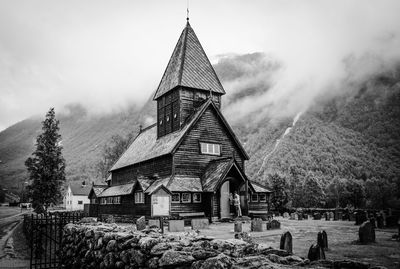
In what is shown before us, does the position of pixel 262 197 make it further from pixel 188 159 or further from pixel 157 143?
pixel 157 143

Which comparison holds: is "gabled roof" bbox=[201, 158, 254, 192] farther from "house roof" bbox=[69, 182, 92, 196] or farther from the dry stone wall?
"house roof" bbox=[69, 182, 92, 196]

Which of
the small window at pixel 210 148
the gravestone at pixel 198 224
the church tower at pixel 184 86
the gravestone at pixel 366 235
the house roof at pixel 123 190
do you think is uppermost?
the church tower at pixel 184 86

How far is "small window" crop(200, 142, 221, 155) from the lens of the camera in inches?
1356

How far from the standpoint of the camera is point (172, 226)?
67.8 feet

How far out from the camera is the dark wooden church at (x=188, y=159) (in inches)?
1205

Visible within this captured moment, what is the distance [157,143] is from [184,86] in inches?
307

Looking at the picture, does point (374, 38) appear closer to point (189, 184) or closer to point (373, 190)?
point (373, 190)

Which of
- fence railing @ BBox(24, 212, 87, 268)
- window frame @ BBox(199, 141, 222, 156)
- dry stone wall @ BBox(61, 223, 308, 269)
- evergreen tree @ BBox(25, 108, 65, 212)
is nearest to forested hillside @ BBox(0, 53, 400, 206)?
window frame @ BBox(199, 141, 222, 156)

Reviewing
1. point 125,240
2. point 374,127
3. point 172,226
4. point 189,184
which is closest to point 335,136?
point 374,127

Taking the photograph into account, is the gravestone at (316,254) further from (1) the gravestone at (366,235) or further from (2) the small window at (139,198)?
(2) the small window at (139,198)

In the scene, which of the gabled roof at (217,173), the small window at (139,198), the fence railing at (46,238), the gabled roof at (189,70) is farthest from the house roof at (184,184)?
the fence railing at (46,238)

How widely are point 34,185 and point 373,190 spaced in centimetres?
4907

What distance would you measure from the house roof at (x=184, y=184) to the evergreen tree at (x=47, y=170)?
88.0 ft

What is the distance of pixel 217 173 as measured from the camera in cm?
3122
